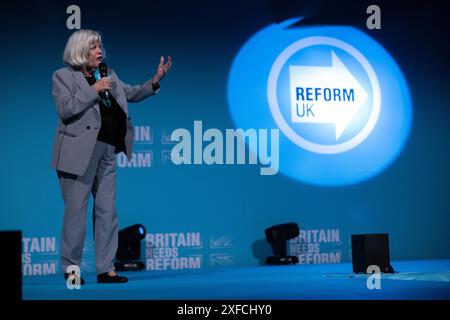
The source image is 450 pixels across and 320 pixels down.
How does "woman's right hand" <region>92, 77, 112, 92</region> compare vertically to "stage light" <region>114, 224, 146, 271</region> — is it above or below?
above

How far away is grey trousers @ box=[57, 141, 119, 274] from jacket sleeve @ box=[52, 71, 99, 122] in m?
0.24

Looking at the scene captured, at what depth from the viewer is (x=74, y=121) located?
3.92 metres

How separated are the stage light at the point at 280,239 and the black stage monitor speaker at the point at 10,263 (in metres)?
3.45

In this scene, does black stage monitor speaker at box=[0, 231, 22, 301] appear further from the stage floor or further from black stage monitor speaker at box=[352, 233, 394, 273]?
black stage monitor speaker at box=[352, 233, 394, 273]

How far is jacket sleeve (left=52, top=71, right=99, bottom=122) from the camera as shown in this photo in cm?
378

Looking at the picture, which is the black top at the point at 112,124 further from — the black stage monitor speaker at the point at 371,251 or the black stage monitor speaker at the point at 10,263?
the black stage monitor speaker at the point at 10,263

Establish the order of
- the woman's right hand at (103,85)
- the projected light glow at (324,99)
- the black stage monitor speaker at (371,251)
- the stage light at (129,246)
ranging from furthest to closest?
the projected light glow at (324,99) → the stage light at (129,246) → the black stage monitor speaker at (371,251) → the woman's right hand at (103,85)

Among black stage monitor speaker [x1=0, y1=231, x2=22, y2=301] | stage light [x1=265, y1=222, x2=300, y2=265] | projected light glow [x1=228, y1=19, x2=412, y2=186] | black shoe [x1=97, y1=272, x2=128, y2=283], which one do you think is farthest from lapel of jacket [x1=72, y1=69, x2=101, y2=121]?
stage light [x1=265, y1=222, x2=300, y2=265]

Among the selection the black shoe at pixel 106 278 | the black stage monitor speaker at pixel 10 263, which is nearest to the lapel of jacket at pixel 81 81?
the black shoe at pixel 106 278

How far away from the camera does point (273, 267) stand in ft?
18.0

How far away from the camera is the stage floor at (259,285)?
11.0ft
